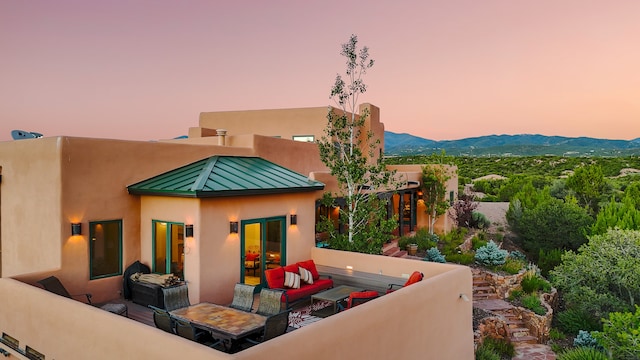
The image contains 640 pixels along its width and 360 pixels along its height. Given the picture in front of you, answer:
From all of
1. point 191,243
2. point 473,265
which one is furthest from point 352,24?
point 191,243

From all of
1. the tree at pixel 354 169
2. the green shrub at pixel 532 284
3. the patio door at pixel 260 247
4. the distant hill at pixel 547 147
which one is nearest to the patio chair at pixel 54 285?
the patio door at pixel 260 247

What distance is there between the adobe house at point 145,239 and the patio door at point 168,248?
28 mm

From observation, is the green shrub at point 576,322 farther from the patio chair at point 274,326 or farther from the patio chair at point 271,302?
the patio chair at point 274,326

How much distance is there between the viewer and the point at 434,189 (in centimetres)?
2242

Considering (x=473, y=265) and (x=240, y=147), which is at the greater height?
(x=240, y=147)

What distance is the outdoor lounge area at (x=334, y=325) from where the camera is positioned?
5.08m

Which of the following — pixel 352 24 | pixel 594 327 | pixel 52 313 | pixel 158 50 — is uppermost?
pixel 352 24

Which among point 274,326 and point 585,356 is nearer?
point 274,326

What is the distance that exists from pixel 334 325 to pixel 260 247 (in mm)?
Result: 5642

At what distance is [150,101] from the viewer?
87.6 feet

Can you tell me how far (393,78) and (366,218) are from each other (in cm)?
2019

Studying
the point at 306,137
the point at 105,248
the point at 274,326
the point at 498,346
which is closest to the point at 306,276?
the point at 274,326

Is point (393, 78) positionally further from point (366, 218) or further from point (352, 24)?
point (366, 218)

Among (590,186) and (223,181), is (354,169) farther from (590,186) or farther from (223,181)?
(590,186)
